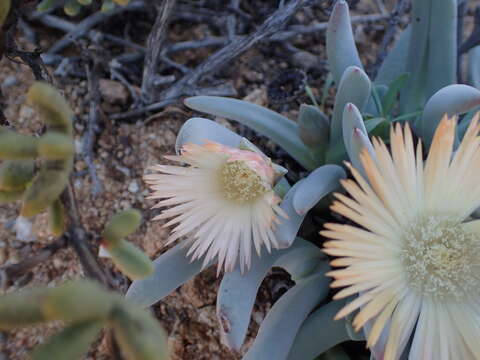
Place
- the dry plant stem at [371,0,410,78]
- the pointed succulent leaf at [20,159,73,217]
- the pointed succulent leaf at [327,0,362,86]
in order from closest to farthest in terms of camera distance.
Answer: the pointed succulent leaf at [20,159,73,217], the pointed succulent leaf at [327,0,362,86], the dry plant stem at [371,0,410,78]

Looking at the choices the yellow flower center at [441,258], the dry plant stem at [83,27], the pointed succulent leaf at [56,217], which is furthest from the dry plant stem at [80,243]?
the dry plant stem at [83,27]

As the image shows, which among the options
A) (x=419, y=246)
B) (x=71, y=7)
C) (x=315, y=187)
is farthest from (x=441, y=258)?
(x=71, y=7)

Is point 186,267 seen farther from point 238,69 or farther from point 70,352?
point 238,69

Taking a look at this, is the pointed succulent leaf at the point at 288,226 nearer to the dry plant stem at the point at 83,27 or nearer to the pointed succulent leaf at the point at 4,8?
the pointed succulent leaf at the point at 4,8

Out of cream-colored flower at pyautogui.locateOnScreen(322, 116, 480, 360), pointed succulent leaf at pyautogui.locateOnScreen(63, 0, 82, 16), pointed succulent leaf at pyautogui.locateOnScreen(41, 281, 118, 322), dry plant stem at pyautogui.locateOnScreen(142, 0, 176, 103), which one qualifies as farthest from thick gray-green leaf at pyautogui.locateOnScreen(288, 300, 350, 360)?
pointed succulent leaf at pyautogui.locateOnScreen(63, 0, 82, 16)

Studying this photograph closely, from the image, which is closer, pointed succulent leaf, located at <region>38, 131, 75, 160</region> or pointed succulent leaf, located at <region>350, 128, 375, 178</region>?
pointed succulent leaf, located at <region>38, 131, 75, 160</region>

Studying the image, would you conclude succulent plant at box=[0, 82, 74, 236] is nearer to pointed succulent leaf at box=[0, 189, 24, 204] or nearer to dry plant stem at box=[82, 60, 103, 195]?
pointed succulent leaf at box=[0, 189, 24, 204]

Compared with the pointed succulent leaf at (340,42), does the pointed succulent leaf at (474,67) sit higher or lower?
lower

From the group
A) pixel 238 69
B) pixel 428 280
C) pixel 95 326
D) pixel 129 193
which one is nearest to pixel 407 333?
pixel 428 280
